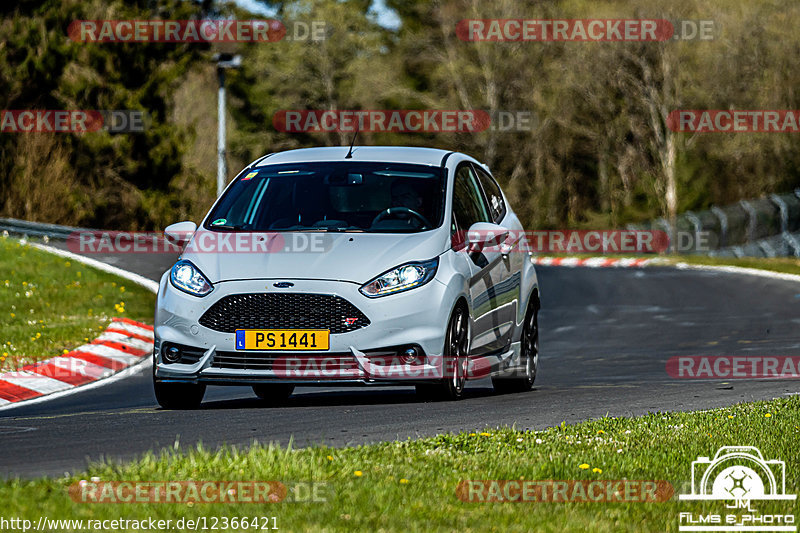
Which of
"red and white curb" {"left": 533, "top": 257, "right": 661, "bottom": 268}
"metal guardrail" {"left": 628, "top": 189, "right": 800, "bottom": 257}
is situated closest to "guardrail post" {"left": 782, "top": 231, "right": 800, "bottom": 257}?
"metal guardrail" {"left": 628, "top": 189, "right": 800, "bottom": 257}

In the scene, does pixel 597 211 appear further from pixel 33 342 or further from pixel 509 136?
pixel 33 342

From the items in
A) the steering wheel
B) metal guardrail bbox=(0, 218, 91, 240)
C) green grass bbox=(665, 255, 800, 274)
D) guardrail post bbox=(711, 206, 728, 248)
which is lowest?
the steering wheel

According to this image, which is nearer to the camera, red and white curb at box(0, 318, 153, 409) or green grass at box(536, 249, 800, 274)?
red and white curb at box(0, 318, 153, 409)

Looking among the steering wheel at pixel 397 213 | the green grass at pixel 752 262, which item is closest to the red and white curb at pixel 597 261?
the green grass at pixel 752 262

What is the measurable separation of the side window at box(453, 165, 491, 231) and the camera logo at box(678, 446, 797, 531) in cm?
386

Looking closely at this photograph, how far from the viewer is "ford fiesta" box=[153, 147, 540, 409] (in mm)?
10203

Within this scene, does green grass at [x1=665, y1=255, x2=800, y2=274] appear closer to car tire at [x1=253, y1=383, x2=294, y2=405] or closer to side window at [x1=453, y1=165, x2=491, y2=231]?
side window at [x1=453, y1=165, x2=491, y2=231]

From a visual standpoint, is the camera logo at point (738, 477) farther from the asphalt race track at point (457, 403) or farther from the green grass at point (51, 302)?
the green grass at point (51, 302)

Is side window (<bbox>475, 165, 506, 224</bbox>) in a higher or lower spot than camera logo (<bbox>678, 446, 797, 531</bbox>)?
higher

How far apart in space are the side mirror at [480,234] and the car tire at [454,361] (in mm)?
538

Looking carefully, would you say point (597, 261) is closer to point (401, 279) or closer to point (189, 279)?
point (401, 279)

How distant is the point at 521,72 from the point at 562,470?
56.7 meters

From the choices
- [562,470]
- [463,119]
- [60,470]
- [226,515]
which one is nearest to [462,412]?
[562,470]

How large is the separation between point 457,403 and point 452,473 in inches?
146
